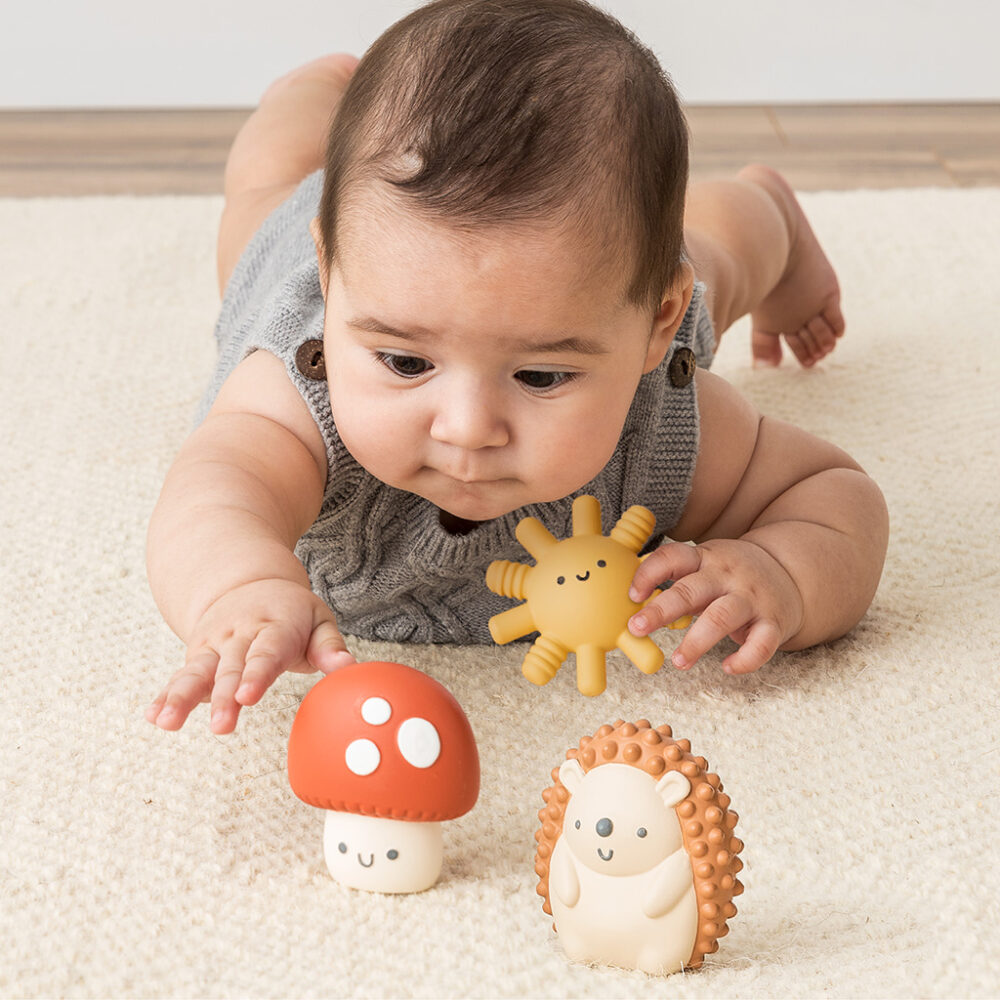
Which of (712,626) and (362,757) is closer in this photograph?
(362,757)

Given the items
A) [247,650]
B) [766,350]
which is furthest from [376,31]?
[247,650]

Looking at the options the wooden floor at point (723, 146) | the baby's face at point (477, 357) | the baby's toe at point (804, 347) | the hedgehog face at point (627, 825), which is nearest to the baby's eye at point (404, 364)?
the baby's face at point (477, 357)

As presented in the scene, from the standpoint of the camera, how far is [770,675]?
0.74m

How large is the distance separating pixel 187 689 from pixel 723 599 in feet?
0.94

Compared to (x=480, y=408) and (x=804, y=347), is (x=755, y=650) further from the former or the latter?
(x=804, y=347)

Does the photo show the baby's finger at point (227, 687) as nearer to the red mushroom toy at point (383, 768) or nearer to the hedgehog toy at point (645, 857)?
the red mushroom toy at point (383, 768)

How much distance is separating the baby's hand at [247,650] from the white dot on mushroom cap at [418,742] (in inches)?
2.0

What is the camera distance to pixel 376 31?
2.10 m

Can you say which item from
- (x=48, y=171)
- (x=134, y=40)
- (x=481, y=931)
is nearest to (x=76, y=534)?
(x=481, y=931)

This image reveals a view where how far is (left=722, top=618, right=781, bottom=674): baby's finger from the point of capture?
2.26ft

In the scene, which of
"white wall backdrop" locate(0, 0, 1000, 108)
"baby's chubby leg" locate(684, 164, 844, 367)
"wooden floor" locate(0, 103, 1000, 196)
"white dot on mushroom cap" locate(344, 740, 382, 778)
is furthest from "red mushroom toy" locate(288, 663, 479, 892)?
"white wall backdrop" locate(0, 0, 1000, 108)

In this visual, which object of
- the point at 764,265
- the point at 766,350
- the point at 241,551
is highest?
the point at 241,551

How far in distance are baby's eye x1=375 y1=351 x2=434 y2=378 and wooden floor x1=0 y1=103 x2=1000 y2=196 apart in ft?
3.69

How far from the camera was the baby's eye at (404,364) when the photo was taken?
61 cm
